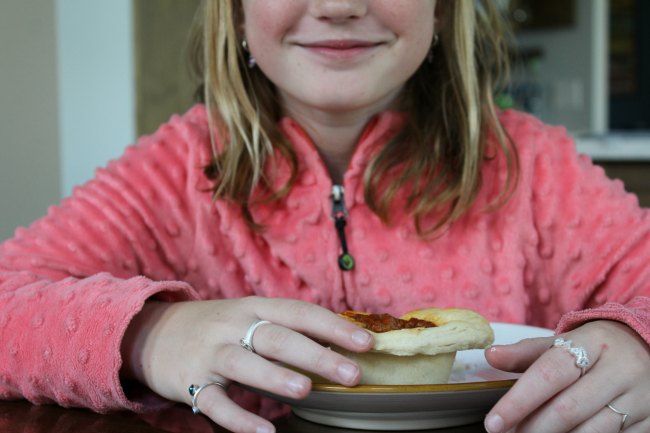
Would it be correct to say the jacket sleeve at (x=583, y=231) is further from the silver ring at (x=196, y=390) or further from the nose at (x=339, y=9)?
the silver ring at (x=196, y=390)

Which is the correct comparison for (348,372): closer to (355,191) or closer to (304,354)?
(304,354)

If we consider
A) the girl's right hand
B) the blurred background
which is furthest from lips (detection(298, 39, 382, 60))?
the blurred background

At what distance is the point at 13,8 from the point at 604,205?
1.92 meters

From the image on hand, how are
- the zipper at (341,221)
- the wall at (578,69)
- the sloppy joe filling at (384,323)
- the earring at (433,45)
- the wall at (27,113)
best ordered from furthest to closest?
the wall at (578,69) < the wall at (27,113) < the earring at (433,45) < the zipper at (341,221) < the sloppy joe filling at (384,323)

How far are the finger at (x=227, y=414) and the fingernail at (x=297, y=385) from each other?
1.7 inches

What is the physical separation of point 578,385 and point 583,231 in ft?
1.85

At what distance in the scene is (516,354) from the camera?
2.50 feet

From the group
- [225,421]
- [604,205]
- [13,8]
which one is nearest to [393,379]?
[225,421]

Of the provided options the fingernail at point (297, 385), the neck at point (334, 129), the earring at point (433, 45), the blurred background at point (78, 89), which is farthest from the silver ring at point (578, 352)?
the blurred background at point (78, 89)

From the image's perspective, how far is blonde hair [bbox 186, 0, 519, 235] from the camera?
1.27 metres

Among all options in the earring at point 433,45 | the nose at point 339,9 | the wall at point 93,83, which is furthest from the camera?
the wall at point 93,83

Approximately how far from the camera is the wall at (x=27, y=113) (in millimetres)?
2465

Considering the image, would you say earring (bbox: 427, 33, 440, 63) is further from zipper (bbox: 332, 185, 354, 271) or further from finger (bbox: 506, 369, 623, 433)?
finger (bbox: 506, 369, 623, 433)

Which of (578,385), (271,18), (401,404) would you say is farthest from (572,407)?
(271,18)
